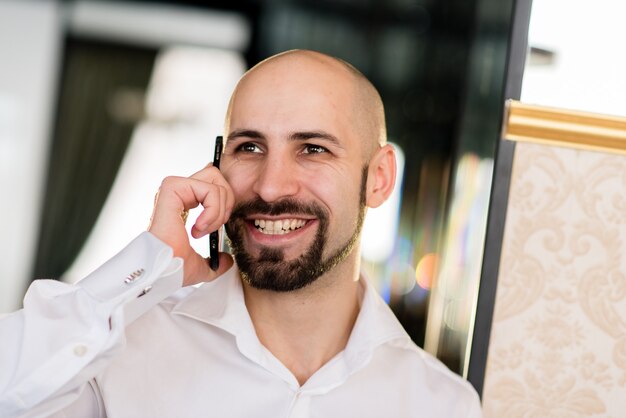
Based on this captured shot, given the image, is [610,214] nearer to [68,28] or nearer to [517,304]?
[517,304]

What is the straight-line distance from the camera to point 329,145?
1711 mm

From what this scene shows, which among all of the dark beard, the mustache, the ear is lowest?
the dark beard

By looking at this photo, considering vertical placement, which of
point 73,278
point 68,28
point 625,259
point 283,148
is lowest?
point 73,278

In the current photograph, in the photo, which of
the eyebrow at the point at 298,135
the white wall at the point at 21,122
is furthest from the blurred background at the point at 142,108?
the eyebrow at the point at 298,135

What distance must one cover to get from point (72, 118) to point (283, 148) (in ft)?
16.5

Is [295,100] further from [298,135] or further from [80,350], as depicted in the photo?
[80,350]

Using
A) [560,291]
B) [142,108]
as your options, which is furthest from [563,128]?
[142,108]

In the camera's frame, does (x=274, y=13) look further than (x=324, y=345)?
Yes

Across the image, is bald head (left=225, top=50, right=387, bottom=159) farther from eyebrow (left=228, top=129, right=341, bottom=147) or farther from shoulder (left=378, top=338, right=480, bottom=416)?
shoulder (left=378, top=338, right=480, bottom=416)

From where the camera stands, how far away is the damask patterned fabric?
1727 millimetres

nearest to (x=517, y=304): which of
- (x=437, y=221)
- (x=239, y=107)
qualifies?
(x=239, y=107)

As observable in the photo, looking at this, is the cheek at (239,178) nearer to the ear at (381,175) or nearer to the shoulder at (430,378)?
the ear at (381,175)

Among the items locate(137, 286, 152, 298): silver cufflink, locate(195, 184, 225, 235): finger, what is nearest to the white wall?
locate(195, 184, 225, 235): finger

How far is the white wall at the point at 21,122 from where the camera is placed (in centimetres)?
607
